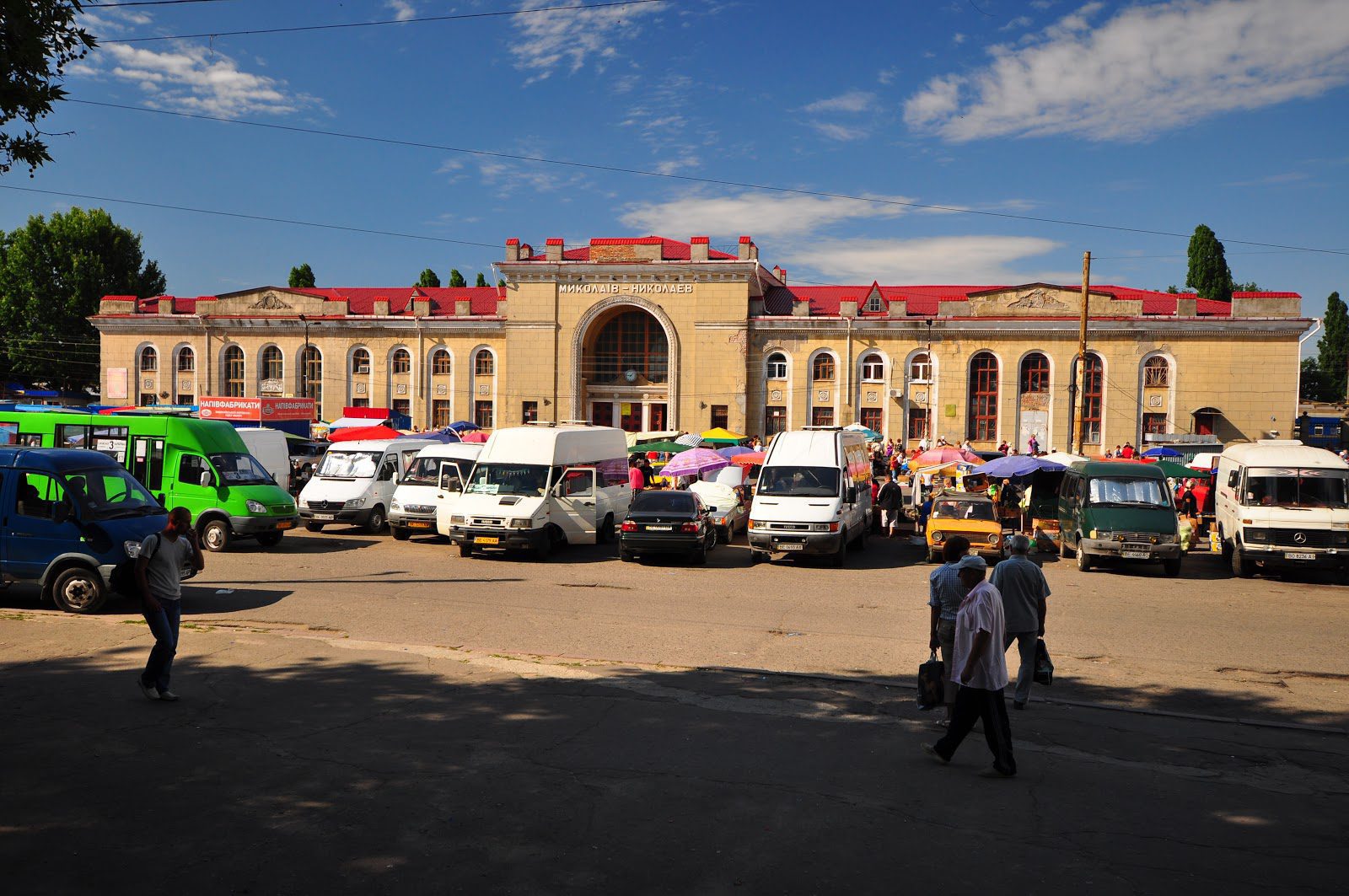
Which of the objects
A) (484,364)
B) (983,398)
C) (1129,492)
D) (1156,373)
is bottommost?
(1129,492)

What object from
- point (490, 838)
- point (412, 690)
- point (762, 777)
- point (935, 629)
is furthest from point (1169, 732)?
point (412, 690)

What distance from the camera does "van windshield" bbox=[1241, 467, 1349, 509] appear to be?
1808 cm

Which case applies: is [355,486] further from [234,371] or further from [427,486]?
[234,371]

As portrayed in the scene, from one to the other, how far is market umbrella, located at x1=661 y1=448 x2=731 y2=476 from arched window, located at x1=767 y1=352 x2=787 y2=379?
63.0ft

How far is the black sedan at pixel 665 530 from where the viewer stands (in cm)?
1838

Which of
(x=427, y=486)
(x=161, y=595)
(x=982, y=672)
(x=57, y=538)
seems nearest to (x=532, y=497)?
(x=427, y=486)

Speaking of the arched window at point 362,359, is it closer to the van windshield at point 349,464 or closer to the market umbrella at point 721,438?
the market umbrella at point 721,438

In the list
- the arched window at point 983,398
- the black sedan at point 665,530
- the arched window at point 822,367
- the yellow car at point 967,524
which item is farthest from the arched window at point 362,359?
the yellow car at point 967,524

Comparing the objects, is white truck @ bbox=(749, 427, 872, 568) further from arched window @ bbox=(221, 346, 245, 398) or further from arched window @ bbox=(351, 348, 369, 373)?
arched window @ bbox=(221, 346, 245, 398)

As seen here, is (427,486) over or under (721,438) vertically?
under

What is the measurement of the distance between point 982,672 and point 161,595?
7095 mm

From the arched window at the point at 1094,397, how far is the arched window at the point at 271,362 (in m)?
44.0

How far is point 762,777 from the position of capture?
6.62 m

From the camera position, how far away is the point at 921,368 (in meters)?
46.0
